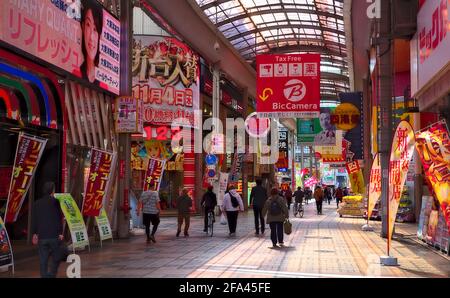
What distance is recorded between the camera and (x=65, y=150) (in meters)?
12.6

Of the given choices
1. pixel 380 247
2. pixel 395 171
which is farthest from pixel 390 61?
pixel 395 171

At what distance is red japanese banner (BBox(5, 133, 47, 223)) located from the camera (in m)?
10.5

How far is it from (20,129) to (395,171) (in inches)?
289

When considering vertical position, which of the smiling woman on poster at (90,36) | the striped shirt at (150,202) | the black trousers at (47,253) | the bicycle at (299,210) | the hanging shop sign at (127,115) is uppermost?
the smiling woman on poster at (90,36)

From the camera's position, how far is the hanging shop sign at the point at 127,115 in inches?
613

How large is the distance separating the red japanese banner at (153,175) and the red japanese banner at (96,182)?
273cm

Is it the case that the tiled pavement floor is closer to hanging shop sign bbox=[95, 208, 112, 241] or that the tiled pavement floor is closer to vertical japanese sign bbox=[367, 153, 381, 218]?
hanging shop sign bbox=[95, 208, 112, 241]

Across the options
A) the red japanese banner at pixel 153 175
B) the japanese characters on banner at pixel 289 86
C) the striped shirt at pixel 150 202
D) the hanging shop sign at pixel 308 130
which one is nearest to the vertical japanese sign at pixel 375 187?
the japanese characters on banner at pixel 289 86

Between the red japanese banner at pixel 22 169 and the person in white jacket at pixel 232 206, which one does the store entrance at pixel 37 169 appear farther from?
the person in white jacket at pixel 232 206

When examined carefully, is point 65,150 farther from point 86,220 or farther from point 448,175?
point 448,175

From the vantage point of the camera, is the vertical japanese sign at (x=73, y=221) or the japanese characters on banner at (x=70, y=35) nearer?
the japanese characters on banner at (x=70, y=35)

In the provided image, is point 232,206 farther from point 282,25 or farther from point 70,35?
point 282,25

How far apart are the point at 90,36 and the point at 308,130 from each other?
2231cm

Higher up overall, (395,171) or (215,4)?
(215,4)
